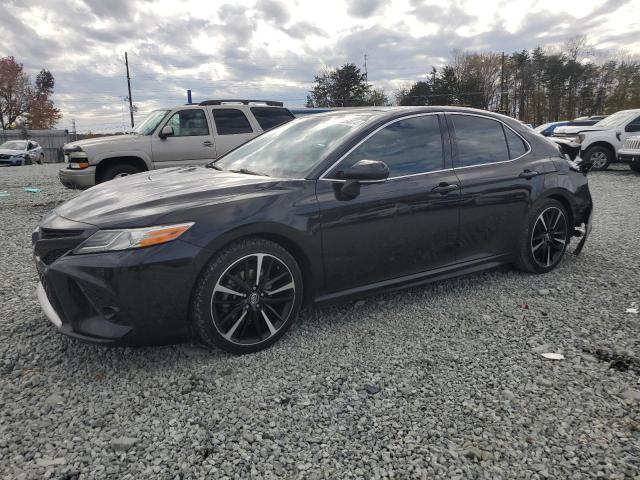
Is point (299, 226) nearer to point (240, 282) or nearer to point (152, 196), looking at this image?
point (240, 282)

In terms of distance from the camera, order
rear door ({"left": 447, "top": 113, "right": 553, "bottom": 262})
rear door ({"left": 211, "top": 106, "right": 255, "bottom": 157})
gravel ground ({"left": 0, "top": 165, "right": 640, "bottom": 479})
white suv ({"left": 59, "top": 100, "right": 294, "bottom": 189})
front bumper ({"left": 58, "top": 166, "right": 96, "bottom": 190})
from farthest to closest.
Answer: rear door ({"left": 211, "top": 106, "right": 255, "bottom": 157}) → white suv ({"left": 59, "top": 100, "right": 294, "bottom": 189}) → front bumper ({"left": 58, "top": 166, "right": 96, "bottom": 190}) → rear door ({"left": 447, "top": 113, "right": 553, "bottom": 262}) → gravel ground ({"left": 0, "top": 165, "right": 640, "bottom": 479})

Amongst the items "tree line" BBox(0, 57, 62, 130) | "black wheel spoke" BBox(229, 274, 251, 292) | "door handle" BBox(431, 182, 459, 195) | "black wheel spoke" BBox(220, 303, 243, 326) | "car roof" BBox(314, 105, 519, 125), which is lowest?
"black wheel spoke" BBox(220, 303, 243, 326)

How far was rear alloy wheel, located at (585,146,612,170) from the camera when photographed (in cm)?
1433

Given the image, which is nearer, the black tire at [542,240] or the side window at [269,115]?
the black tire at [542,240]

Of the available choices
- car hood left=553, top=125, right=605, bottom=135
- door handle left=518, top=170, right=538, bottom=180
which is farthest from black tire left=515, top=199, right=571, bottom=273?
car hood left=553, top=125, right=605, bottom=135

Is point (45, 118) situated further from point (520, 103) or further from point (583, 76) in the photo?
point (583, 76)

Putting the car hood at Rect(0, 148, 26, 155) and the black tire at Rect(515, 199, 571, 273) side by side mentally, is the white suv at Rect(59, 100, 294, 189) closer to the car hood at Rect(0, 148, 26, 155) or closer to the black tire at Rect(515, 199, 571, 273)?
the black tire at Rect(515, 199, 571, 273)

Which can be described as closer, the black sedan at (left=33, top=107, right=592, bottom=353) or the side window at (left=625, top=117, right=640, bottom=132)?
the black sedan at (left=33, top=107, right=592, bottom=353)

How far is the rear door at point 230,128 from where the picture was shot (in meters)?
9.03

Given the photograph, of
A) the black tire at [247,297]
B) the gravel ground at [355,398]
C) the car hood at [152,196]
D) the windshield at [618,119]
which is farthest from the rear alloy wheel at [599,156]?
the black tire at [247,297]

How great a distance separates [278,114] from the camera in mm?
9555

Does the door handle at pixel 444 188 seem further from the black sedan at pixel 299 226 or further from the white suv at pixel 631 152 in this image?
the white suv at pixel 631 152

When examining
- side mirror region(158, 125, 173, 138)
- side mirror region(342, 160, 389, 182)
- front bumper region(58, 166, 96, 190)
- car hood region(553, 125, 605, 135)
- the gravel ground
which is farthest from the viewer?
car hood region(553, 125, 605, 135)

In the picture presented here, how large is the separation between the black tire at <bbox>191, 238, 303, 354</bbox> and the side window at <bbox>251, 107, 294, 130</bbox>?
678 centimetres
